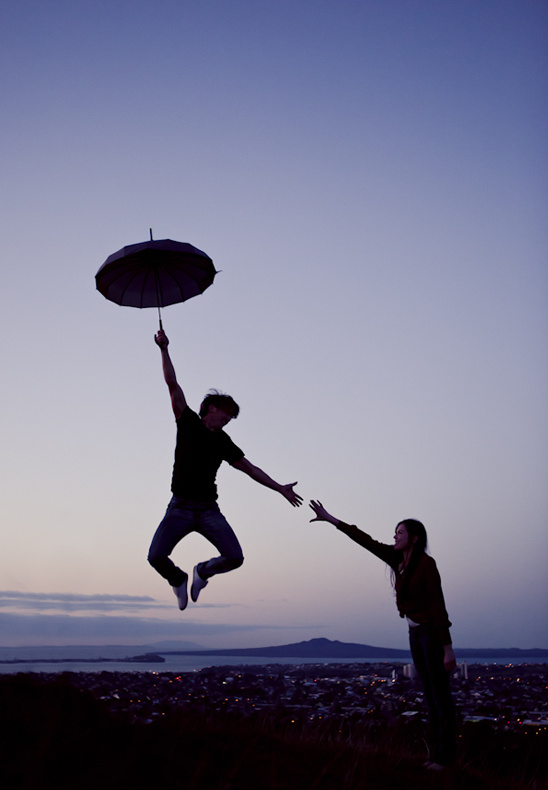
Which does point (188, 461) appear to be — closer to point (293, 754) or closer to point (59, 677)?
point (59, 677)

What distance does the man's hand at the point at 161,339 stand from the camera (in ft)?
26.3

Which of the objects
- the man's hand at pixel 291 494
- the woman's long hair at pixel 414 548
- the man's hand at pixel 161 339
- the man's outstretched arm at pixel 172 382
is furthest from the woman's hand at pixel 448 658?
the man's hand at pixel 161 339

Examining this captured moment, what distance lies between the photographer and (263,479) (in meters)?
8.22

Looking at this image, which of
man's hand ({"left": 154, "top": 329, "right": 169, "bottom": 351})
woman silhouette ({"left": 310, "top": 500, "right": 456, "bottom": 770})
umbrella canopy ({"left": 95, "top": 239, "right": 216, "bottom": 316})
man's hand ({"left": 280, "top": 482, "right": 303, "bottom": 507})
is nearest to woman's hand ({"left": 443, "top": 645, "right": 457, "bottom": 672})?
woman silhouette ({"left": 310, "top": 500, "right": 456, "bottom": 770})

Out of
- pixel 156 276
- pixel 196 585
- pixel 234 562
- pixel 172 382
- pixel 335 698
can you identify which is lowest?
pixel 335 698

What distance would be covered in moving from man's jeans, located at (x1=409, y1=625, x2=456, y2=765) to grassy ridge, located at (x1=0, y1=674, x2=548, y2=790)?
261 millimetres

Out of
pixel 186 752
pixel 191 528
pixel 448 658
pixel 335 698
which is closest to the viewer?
pixel 186 752

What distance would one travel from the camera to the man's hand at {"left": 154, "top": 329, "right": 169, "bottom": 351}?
26.3 ft

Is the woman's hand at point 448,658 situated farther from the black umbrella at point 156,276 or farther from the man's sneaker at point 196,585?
the black umbrella at point 156,276

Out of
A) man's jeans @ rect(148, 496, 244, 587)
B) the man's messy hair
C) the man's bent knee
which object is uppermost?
the man's messy hair

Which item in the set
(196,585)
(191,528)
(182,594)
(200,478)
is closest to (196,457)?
(200,478)

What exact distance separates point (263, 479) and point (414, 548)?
209cm

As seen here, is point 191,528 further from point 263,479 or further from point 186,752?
point 186,752

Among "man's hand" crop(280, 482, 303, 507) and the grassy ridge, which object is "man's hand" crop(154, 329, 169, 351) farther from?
the grassy ridge
